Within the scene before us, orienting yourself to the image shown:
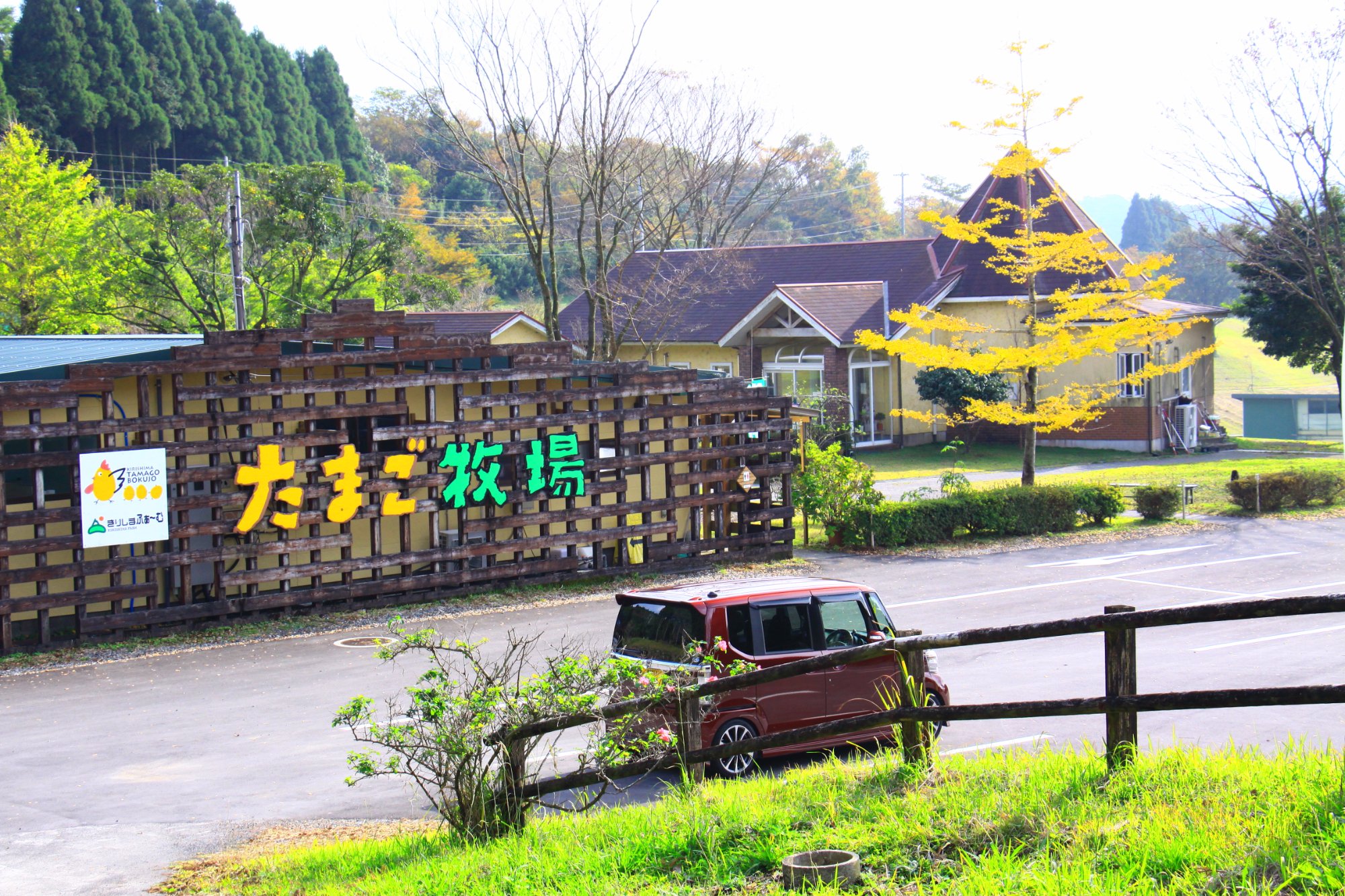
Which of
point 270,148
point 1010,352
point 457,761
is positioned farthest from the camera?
point 270,148

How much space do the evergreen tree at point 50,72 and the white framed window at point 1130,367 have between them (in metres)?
46.3

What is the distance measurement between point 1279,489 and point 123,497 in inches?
902

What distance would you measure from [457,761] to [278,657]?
851 centimetres

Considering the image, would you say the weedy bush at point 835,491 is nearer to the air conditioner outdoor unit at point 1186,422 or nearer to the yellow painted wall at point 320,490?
the yellow painted wall at point 320,490

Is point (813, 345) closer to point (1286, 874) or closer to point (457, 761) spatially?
point (457, 761)

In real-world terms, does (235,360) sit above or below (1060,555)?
above

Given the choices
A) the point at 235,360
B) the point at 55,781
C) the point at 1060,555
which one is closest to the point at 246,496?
the point at 235,360

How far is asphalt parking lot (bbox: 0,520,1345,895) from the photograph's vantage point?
8773mm

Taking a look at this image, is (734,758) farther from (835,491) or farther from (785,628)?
(835,491)

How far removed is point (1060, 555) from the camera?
2120cm

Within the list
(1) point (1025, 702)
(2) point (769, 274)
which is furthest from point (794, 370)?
(1) point (1025, 702)

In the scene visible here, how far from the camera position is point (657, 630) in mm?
9859

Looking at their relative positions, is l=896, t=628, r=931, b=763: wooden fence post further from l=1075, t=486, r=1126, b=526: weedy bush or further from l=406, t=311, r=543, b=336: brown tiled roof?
l=406, t=311, r=543, b=336: brown tiled roof

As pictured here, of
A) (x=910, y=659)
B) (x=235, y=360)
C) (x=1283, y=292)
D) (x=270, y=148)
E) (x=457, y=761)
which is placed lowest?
(x=457, y=761)
